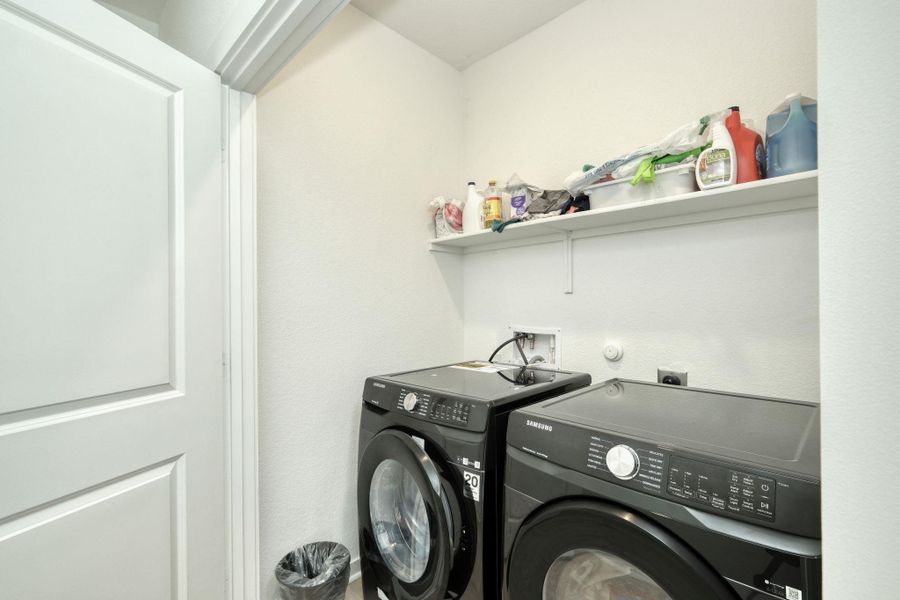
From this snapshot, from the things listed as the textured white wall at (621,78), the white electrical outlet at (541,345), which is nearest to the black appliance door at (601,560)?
the white electrical outlet at (541,345)

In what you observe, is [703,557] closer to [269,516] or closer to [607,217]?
[607,217]

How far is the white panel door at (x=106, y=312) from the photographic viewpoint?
0.81 meters

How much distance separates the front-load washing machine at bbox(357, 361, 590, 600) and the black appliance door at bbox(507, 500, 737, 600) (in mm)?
202

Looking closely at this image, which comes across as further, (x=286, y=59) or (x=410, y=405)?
(x=410, y=405)

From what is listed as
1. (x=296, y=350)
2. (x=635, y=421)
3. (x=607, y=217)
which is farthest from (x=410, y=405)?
(x=607, y=217)

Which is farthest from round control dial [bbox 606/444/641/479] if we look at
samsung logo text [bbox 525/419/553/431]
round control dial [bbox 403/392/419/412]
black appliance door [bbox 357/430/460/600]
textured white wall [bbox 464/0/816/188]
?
textured white wall [bbox 464/0/816/188]

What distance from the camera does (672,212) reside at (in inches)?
60.6

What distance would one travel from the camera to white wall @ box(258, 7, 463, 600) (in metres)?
1.60

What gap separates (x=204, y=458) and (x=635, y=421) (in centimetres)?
130

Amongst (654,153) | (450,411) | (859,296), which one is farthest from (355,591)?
(654,153)

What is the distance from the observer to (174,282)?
1.13 metres

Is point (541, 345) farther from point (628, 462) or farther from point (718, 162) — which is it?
point (628, 462)

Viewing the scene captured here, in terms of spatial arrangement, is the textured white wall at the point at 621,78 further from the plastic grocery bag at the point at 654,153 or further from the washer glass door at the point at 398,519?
the washer glass door at the point at 398,519

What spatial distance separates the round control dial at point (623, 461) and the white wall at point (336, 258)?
4.26 feet
